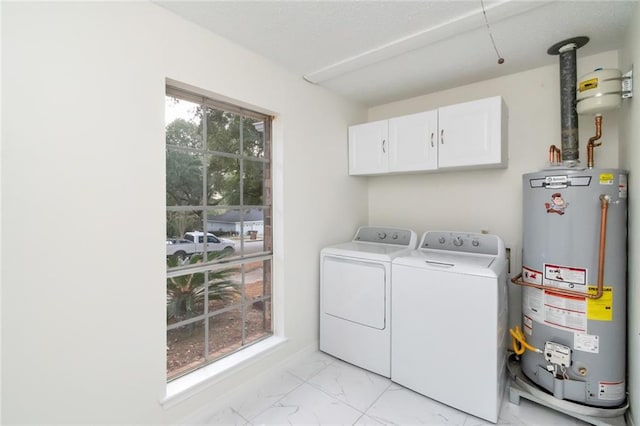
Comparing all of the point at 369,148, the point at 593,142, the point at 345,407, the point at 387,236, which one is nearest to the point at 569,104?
the point at 593,142

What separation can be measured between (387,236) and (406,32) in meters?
1.73

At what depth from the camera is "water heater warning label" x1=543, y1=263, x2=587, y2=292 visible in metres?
1.72

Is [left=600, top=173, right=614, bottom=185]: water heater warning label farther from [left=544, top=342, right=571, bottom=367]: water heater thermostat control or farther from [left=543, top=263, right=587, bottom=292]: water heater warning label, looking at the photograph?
[left=544, top=342, right=571, bottom=367]: water heater thermostat control

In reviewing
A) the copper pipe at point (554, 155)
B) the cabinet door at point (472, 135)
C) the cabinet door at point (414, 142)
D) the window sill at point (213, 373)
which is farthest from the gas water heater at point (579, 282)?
the window sill at point (213, 373)

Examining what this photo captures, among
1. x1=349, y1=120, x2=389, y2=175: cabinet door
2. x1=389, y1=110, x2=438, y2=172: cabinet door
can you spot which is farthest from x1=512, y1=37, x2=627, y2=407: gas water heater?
x1=349, y1=120, x2=389, y2=175: cabinet door

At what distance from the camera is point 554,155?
6.88 feet

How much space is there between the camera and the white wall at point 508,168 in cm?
219

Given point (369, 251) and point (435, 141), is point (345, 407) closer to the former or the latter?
point (369, 251)

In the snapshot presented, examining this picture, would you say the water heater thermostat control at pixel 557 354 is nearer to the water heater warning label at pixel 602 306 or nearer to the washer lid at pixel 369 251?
the water heater warning label at pixel 602 306

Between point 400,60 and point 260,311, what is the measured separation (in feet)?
7.74

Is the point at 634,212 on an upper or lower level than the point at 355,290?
upper

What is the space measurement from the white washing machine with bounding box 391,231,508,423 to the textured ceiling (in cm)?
144

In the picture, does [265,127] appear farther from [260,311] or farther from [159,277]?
[260,311]

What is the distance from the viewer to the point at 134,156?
60.2 inches
